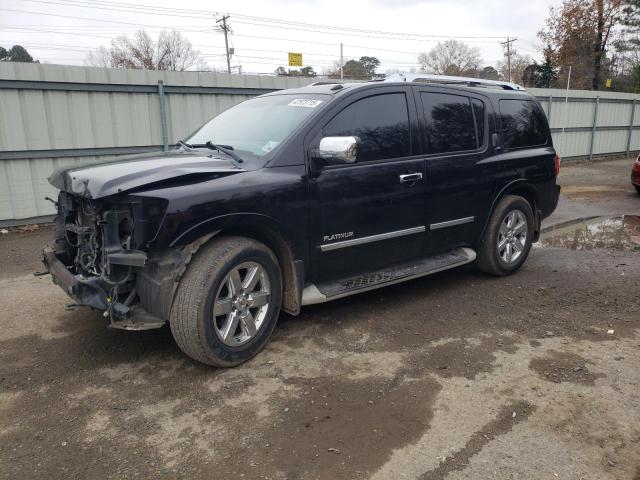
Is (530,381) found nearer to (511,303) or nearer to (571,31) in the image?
(511,303)

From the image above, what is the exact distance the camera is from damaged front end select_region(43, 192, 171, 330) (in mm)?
3240

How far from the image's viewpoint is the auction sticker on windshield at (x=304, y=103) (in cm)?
418

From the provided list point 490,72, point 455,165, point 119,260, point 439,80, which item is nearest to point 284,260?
point 119,260

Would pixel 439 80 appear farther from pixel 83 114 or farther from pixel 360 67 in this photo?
pixel 360 67

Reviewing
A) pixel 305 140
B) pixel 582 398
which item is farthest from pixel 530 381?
pixel 305 140

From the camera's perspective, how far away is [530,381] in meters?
3.48

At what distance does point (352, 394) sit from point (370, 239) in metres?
1.43

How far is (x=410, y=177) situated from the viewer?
14.8ft

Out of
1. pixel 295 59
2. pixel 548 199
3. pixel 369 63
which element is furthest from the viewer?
pixel 369 63

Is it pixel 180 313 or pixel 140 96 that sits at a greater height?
pixel 140 96

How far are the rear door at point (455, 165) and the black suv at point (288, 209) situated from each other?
2 cm

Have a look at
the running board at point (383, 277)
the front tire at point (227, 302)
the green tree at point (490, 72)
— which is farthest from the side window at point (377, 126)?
the green tree at point (490, 72)

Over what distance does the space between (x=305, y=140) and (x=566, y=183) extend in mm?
11872

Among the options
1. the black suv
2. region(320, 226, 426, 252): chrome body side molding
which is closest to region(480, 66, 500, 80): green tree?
the black suv
